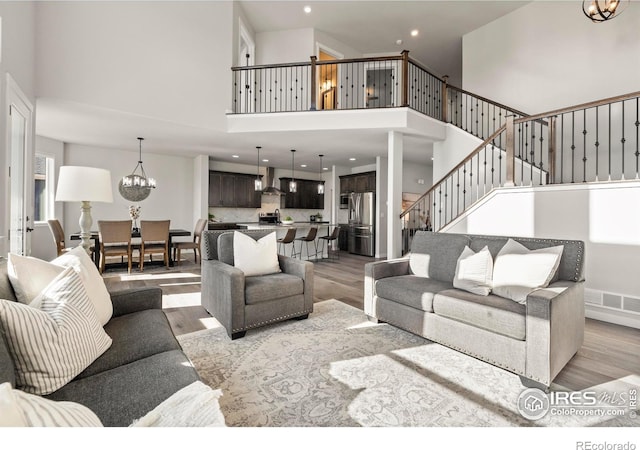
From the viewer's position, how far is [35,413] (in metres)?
0.64

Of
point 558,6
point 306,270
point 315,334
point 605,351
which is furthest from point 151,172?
point 558,6

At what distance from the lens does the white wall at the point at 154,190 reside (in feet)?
22.0

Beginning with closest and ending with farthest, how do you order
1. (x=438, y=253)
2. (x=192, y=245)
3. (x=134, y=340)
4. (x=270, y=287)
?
(x=134, y=340), (x=270, y=287), (x=438, y=253), (x=192, y=245)

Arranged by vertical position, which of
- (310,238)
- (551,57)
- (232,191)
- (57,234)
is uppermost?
(551,57)

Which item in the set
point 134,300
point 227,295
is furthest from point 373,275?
point 134,300

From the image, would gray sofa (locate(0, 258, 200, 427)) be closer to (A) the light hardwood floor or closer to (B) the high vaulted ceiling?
(A) the light hardwood floor

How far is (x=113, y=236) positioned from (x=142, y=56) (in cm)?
300

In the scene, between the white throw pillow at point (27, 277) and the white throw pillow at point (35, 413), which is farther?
the white throw pillow at point (27, 277)

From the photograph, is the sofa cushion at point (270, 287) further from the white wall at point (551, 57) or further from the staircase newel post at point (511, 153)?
the white wall at point (551, 57)

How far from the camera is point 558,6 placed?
5270 mm

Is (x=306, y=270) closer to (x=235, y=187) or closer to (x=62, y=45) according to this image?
(x=62, y=45)

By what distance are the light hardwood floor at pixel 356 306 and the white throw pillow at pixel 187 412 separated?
204 centimetres

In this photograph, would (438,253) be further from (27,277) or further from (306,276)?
(27,277)

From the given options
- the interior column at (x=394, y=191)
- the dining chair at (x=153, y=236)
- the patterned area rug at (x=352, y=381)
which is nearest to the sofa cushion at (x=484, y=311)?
the patterned area rug at (x=352, y=381)
